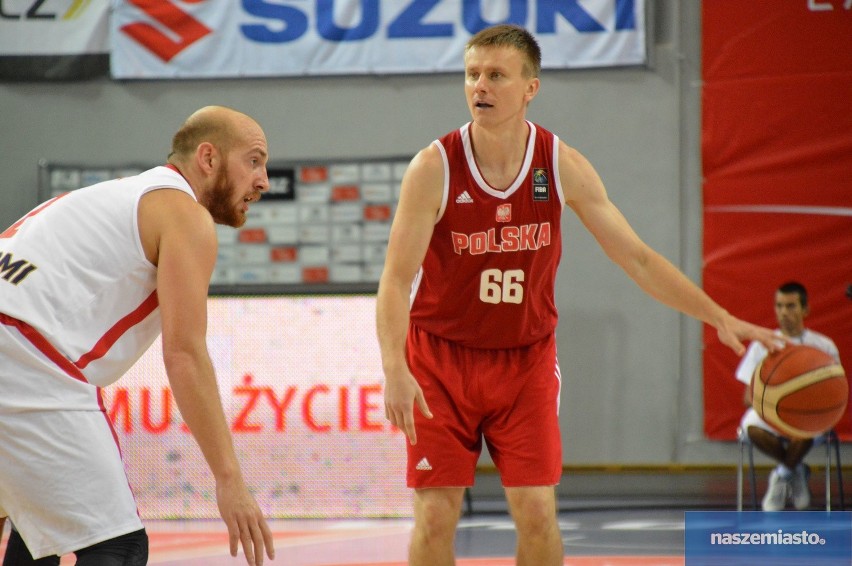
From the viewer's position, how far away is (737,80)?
7805mm

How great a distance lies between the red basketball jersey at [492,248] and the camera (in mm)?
3488

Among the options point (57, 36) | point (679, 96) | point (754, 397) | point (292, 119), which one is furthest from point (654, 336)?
point (57, 36)

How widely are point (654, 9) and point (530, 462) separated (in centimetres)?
540

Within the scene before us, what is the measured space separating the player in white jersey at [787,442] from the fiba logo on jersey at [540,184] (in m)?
3.84

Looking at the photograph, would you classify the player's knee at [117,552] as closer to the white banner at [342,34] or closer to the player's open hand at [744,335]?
the player's open hand at [744,335]

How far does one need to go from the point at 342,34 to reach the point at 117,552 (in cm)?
645

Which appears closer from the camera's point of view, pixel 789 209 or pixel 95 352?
pixel 95 352

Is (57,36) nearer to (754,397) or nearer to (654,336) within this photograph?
(654,336)

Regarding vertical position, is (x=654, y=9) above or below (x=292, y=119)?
above

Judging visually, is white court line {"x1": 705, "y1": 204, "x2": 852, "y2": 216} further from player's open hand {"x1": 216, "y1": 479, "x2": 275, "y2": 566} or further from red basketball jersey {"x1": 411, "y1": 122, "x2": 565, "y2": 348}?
player's open hand {"x1": 216, "y1": 479, "x2": 275, "y2": 566}

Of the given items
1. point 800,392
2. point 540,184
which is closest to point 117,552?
point 540,184

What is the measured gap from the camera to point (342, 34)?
318 inches

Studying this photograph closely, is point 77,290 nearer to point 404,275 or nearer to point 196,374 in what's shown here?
point 196,374

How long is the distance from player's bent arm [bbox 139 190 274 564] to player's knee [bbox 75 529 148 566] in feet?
0.62
